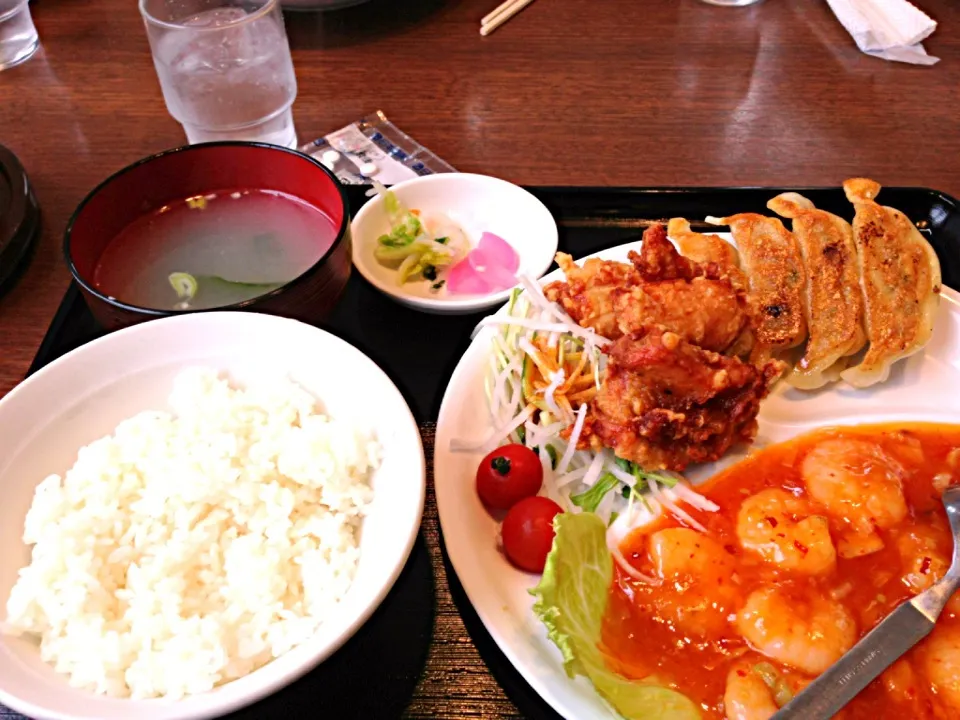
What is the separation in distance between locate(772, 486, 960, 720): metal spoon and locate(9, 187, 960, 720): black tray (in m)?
0.51

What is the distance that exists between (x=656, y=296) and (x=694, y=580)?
725 millimetres

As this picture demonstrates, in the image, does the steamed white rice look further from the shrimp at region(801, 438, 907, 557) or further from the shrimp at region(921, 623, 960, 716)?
the shrimp at region(921, 623, 960, 716)

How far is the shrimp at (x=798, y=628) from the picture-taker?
1.57 m

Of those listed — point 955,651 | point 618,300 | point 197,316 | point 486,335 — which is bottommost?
point 955,651

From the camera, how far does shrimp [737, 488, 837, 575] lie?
1717 millimetres

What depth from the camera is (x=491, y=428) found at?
81.7 inches

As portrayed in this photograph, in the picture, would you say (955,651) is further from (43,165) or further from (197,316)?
(43,165)

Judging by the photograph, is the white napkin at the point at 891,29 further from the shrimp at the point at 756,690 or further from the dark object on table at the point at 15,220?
the dark object on table at the point at 15,220

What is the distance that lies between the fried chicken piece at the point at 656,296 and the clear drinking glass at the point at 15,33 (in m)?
3.13

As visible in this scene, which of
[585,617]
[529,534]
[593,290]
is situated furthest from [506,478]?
[593,290]

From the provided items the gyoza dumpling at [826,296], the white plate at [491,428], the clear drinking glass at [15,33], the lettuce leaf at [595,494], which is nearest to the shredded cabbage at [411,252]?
the white plate at [491,428]

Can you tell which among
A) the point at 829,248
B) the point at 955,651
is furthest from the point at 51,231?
the point at 955,651

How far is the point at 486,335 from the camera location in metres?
2.20

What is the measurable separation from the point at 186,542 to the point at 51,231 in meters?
1.77
